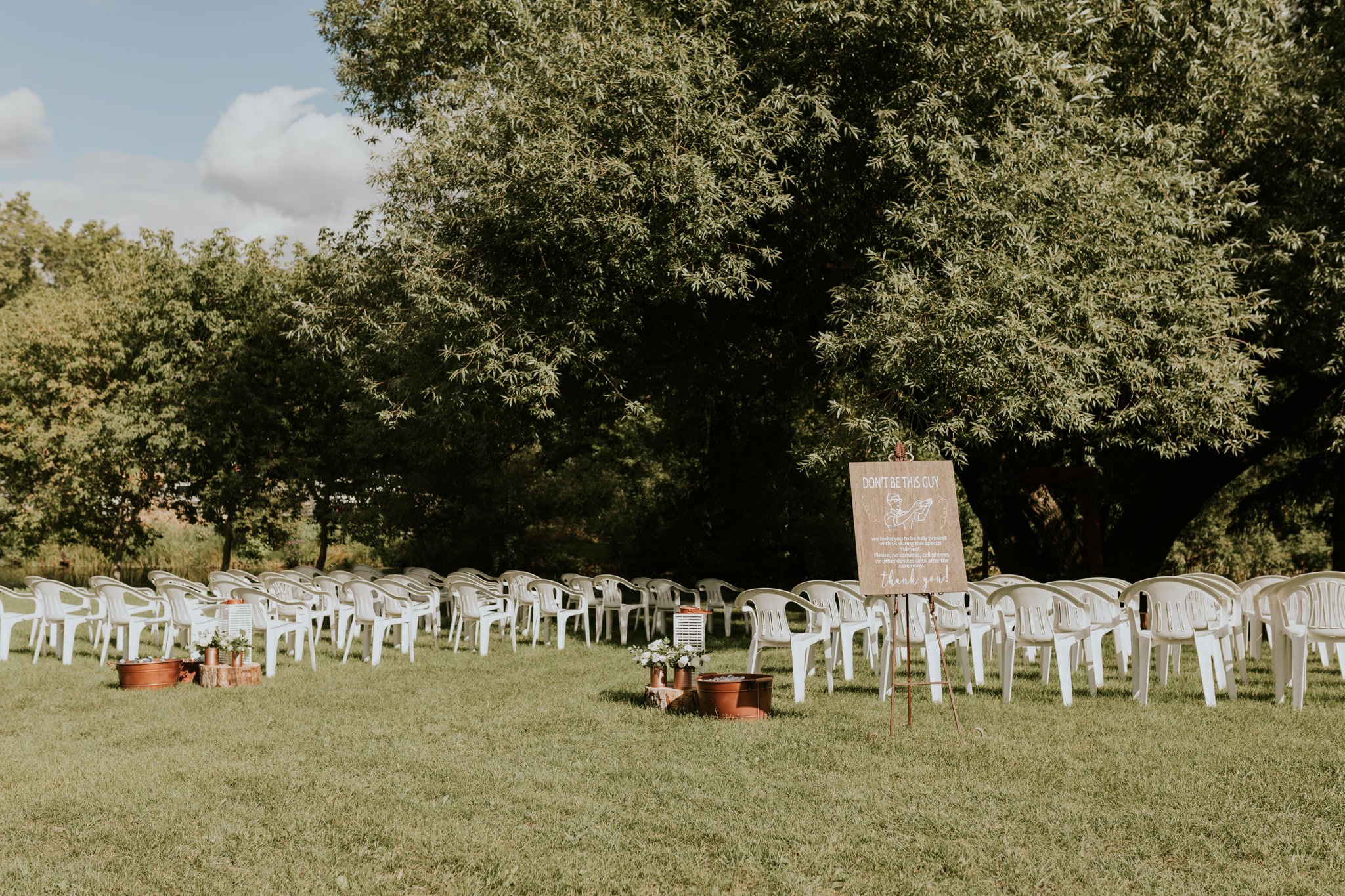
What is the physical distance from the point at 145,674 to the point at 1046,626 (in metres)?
7.68

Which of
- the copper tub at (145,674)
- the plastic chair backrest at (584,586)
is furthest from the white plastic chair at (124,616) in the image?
the plastic chair backrest at (584,586)

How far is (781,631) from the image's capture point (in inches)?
334

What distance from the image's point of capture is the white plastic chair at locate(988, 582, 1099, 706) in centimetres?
784

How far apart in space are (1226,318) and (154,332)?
19.3 meters

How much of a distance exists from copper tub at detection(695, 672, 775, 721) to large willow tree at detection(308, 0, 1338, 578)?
12.3 ft

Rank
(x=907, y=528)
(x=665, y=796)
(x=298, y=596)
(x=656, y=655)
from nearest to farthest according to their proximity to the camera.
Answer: (x=665, y=796) → (x=907, y=528) → (x=656, y=655) → (x=298, y=596)

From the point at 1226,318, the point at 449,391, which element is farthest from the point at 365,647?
the point at 1226,318

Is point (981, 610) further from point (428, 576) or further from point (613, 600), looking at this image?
point (428, 576)

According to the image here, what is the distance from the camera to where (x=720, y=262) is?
11.2 meters

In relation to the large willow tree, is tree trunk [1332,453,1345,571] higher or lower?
lower

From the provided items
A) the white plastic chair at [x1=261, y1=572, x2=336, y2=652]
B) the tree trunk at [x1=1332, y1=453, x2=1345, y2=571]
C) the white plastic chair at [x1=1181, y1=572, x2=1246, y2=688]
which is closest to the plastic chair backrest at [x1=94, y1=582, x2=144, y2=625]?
the white plastic chair at [x1=261, y1=572, x2=336, y2=652]

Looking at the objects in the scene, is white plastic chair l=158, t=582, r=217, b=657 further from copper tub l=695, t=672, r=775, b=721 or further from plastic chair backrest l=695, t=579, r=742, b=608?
plastic chair backrest l=695, t=579, r=742, b=608

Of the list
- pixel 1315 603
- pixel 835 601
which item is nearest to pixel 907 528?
pixel 835 601

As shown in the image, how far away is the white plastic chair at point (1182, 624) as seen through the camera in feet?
25.3
